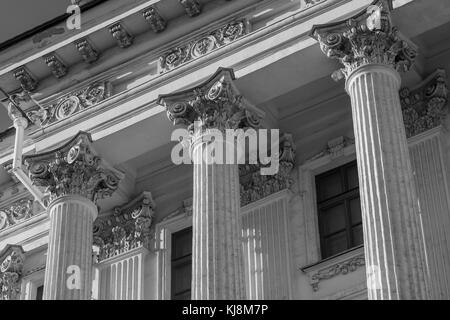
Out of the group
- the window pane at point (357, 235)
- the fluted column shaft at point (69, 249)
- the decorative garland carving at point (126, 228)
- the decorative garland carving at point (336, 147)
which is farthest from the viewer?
the decorative garland carving at point (126, 228)

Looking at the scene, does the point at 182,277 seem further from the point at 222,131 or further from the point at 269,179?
the point at 222,131

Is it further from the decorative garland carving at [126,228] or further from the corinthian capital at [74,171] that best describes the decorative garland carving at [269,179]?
the corinthian capital at [74,171]

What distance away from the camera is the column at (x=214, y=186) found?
30016 millimetres

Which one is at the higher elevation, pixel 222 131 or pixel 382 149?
pixel 222 131

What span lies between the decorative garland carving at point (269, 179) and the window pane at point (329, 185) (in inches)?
26.7

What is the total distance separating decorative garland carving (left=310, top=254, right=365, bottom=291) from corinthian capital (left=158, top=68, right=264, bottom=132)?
3350mm

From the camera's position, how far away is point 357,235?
3312 cm

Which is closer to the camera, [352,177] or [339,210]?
[339,210]

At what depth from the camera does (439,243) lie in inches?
1225

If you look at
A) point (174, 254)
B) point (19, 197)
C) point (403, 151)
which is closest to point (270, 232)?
point (174, 254)

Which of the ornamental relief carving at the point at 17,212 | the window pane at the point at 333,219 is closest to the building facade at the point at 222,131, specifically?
the window pane at the point at 333,219

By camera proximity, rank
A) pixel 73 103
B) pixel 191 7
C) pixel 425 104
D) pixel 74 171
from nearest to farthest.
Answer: pixel 425 104 → pixel 74 171 → pixel 191 7 → pixel 73 103

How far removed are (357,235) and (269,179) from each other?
103 inches

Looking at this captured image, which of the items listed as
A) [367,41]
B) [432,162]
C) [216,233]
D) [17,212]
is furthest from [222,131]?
[17,212]
